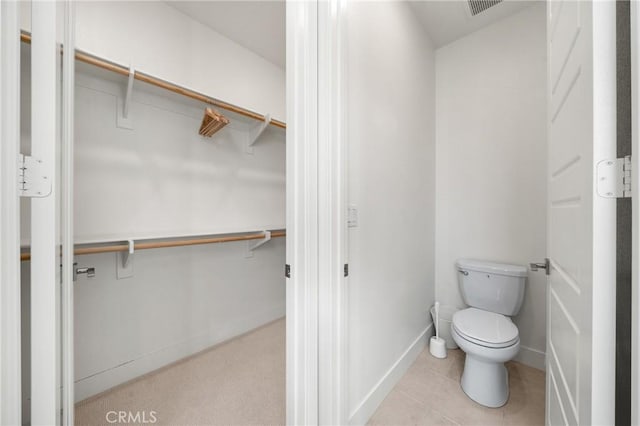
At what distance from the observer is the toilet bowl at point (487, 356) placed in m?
1.35

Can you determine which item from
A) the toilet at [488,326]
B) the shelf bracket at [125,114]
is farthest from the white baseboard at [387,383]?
the shelf bracket at [125,114]

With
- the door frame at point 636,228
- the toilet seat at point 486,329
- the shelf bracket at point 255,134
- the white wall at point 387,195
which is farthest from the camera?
the shelf bracket at point 255,134

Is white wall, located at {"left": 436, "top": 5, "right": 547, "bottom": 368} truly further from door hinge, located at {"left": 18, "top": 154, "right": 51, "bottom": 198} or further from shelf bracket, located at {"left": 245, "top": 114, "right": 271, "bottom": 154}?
door hinge, located at {"left": 18, "top": 154, "right": 51, "bottom": 198}

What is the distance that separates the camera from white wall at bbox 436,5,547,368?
5.94 feet

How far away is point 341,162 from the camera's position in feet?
3.62

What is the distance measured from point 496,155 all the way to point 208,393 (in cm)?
262

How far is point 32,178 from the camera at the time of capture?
58 centimetres

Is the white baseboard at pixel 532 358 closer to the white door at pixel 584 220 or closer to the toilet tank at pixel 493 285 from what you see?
the toilet tank at pixel 493 285

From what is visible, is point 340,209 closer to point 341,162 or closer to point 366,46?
point 341,162

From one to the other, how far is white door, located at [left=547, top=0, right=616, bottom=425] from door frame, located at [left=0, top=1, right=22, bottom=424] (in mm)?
1293

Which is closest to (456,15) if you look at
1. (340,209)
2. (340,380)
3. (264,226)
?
(340,209)

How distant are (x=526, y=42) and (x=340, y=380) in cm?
256

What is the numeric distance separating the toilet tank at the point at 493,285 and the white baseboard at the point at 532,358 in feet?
1.14

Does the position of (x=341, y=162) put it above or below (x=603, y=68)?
below
